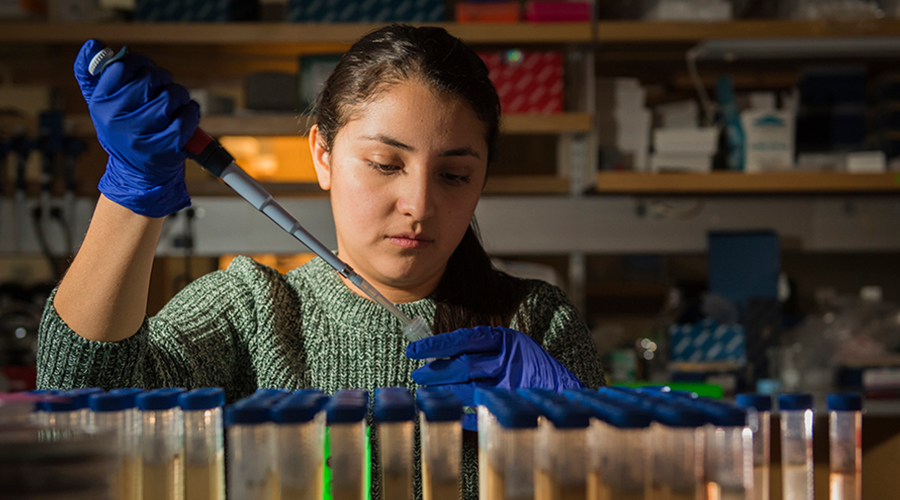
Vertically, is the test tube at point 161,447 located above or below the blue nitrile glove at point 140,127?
below

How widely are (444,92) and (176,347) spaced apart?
1.78 feet

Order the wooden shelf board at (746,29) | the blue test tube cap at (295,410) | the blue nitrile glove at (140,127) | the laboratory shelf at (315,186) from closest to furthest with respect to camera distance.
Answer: the blue test tube cap at (295,410) → the blue nitrile glove at (140,127) → the wooden shelf board at (746,29) → the laboratory shelf at (315,186)

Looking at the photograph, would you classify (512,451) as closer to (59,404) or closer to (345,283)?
(59,404)

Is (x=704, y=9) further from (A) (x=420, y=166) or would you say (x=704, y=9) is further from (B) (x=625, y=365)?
(A) (x=420, y=166)

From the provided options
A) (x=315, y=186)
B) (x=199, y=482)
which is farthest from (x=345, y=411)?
(x=315, y=186)

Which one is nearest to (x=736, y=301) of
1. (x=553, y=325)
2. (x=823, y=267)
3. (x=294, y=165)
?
(x=823, y=267)

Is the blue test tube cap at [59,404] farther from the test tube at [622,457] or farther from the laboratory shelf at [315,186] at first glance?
the laboratory shelf at [315,186]

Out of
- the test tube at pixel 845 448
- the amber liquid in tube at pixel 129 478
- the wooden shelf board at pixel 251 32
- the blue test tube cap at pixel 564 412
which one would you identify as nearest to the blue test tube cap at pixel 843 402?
the test tube at pixel 845 448

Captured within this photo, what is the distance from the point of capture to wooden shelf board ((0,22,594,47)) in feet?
7.70

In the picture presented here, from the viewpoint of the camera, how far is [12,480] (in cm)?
42

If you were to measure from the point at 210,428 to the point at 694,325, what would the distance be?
2142mm

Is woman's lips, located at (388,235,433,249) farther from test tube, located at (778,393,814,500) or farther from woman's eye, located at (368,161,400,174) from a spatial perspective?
test tube, located at (778,393,814,500)

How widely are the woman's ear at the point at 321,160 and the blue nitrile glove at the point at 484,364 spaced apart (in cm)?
39

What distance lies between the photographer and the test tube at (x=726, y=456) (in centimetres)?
52
